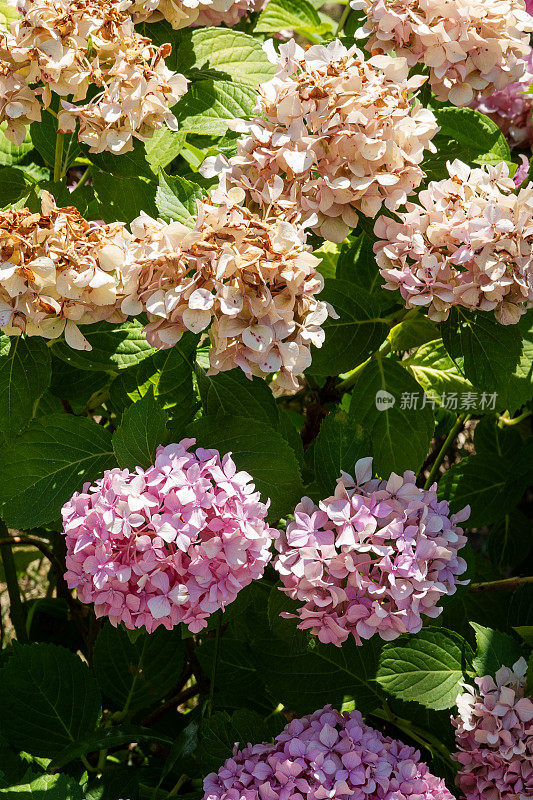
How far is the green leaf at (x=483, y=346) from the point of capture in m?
0.99

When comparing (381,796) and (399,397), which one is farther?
(399,397)

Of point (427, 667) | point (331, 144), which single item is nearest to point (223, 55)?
point (331, 144)

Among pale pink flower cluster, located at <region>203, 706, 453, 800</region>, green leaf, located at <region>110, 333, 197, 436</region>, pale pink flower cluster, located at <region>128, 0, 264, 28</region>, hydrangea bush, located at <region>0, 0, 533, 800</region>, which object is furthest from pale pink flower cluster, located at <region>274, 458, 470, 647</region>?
pale pink flower cluster, located at <region>128, 0, 264, 28</region>

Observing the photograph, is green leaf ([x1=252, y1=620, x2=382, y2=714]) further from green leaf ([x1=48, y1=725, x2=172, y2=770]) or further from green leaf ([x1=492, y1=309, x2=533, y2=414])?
green leaf ([x1=492, y1=309, x2=533, y2=414])

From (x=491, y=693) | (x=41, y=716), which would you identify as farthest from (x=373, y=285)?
(x=41, y=716)

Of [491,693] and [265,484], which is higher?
[265,484]

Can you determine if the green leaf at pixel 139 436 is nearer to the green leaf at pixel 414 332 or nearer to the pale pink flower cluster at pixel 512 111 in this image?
the green leaf at pixel 414 332

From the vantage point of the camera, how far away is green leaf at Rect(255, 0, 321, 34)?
141 centimetres

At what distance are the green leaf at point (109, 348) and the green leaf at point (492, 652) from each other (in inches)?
19.6

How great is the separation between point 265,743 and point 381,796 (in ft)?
0.44

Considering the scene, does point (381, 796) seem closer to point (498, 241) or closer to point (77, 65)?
point (498, 241)

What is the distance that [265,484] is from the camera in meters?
0.93

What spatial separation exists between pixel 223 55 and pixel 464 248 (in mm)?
555

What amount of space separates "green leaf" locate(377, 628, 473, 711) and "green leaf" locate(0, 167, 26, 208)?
71 centimetres
